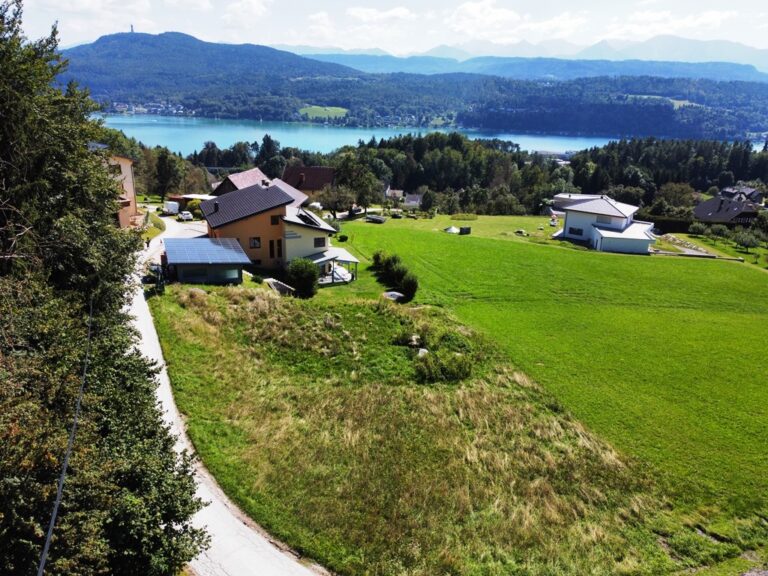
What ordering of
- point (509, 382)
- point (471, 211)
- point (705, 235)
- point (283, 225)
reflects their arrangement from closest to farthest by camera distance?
point (509, 382) → point (283, 225) → point (705, 235) → point (471, 211)

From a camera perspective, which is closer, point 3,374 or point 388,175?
point 3,374

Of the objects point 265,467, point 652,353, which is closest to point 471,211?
point 652,353

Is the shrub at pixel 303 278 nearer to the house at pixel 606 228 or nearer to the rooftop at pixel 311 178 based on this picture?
the house at pixel 606 228

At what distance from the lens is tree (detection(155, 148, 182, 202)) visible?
207ft

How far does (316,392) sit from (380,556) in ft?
23.6

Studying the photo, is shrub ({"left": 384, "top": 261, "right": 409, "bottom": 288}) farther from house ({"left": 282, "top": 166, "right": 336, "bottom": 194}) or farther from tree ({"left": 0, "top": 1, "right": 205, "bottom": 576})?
house ({"left": 282, "top": 166, "right": 336, "bottom": 194})

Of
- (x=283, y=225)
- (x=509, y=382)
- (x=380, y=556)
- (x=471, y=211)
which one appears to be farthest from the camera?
(x=471, y=211)

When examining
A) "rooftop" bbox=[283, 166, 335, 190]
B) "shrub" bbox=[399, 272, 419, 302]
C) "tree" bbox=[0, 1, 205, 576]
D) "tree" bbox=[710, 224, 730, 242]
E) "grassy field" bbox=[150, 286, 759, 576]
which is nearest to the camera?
"tree" bbox=[0, 1, 205, 576]

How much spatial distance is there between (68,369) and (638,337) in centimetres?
2577

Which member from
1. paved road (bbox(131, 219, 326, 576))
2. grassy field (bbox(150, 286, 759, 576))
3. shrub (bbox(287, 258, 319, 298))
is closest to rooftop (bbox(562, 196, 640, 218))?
shrub (bbox(287, 258, 319, 298))

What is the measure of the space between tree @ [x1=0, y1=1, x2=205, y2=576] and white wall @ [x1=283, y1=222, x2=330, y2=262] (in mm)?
15386

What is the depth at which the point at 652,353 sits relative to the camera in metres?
24.6

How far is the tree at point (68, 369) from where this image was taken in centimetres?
729

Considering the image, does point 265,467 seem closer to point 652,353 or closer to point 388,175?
point 652,353
